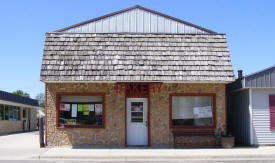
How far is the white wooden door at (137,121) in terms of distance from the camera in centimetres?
1488

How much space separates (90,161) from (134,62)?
188 inches

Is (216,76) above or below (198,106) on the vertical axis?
above

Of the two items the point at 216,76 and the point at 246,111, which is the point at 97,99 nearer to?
the point at 216,76

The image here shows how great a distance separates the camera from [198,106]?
599 inches

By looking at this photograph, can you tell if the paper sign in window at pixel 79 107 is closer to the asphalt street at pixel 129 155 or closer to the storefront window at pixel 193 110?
the asphalt street at pixel 129 155

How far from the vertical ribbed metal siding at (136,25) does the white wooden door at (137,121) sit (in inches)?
143

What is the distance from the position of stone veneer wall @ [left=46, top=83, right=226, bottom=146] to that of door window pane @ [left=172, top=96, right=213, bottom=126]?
0.37m

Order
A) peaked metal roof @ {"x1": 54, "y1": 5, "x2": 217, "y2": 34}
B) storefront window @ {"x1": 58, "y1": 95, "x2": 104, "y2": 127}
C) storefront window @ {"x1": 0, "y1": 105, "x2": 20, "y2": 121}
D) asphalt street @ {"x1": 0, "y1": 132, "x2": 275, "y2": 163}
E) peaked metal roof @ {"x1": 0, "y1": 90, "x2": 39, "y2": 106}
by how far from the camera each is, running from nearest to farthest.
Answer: asphalt street @ {"x1": 0, "y1": 132, "x2": 275, "y2": 163}, storefront window @ {"x1": 58, "y1": 95, "x2": 104, "y2": 127}, peaked metal roof @ {"x1": 54, "y1": 5, "x2": 217, "y2": 34}, peaked metal roof @ {"x1": 0, "y1": 90, "x2": 39, "y2": 106}, storefront window @ {"x1": 0, "y1": 105, "x2": 20, "y2": 121}

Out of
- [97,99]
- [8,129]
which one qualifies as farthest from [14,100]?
[97,99]

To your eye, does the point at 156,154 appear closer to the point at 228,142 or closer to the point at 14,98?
the point at 228,142

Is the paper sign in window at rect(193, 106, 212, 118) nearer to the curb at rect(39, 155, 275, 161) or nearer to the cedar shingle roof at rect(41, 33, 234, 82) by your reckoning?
the cedar shingle roof at rect(41, 33, 234, 82)

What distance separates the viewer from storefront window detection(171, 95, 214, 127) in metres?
15.0

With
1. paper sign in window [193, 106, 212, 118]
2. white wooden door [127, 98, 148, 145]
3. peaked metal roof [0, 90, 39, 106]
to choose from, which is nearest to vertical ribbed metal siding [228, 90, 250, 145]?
paper sign in window [193, 106, 212, 118]

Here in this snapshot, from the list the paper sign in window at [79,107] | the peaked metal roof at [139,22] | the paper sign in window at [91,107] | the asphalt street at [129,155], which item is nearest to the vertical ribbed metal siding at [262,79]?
the asphalt street at [129,155]
